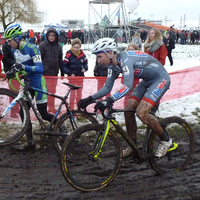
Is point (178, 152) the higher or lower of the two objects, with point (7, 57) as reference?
lower

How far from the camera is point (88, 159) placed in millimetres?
3666

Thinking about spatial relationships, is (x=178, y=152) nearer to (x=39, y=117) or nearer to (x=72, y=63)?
(x=39, y=117)

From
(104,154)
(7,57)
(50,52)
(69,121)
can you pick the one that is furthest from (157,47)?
(104,154)

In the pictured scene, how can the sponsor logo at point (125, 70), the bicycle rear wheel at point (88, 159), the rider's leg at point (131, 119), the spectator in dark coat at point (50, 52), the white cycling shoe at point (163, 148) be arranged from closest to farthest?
the bicycle rear wheel at point (88, 159) → the sponsor logo at point (125, 70) → the white cycling shoe at point (163, 148) → the rider's leg at point (131, 119) → the spectator in dark coat at point (50, 52)

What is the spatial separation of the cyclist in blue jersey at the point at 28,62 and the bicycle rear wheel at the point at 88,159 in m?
1.34

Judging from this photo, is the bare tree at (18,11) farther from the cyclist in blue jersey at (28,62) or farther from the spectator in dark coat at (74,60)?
the cyclist in blue jersey at (28,62)

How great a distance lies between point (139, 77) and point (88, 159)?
4.37 ft

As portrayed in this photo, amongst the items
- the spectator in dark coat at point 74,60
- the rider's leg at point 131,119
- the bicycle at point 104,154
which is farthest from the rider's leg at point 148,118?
the spectator in dark coat at point 74,60

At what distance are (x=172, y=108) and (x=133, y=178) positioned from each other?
12.6ft

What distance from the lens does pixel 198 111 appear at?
23.6 feet

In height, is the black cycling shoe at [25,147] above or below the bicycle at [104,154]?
below

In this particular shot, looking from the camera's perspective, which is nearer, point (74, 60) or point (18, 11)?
point (74, 60)

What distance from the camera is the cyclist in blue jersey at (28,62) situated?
4.37m

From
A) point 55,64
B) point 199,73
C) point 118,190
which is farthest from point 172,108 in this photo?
point 118,190
